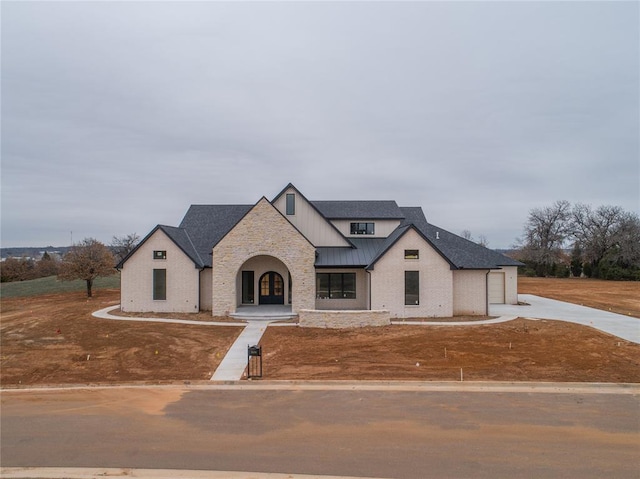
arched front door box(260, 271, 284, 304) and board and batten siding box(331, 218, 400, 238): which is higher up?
board and batten siding box(331, 218, 400, 238)

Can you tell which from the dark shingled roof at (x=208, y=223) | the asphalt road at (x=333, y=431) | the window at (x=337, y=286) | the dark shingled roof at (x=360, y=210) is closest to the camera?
the asphalt road at (x=333, y=431)

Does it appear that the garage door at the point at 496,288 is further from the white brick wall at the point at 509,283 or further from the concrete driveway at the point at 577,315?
the concrete driveway at the point at 577,315

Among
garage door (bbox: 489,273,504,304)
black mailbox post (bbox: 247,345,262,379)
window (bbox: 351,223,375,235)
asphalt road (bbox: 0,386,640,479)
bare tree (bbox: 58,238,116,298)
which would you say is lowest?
asphalt road (bbox: 0,386,640,479)

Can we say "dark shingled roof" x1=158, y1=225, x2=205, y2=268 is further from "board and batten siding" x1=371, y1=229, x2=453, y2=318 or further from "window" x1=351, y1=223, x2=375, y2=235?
"board and batten siding" x1=371, y1=229, x2=453, y2=318

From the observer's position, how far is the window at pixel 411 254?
2230 cm

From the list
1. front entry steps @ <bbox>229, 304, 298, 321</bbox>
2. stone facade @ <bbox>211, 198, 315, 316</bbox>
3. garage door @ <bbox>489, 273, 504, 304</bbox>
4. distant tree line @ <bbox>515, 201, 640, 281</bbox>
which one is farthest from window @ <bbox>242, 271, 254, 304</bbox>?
distant tree line @ <bbox>515, 201, 640, 281</bbox>

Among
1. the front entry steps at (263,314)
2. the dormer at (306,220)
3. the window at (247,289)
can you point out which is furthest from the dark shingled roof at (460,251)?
the window at (247,289)

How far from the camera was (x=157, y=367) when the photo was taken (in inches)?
541

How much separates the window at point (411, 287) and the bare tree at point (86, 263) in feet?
83.9

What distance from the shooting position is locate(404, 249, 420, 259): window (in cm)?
2230

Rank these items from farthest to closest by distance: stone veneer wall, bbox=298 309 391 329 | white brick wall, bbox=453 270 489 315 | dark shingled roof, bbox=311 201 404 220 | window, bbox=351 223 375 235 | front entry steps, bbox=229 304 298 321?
1. window, bbox=351 223 375 235
2. dark shingled roof, bbox=311 201 404 220
3. white brick wall, bbox=453 270 489 315
4. front entry steps, bbox=229 304 298 321
5. stone veneer wall, bbox=298 309 391 329

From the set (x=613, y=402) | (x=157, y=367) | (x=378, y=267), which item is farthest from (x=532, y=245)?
(x=157, y=367)

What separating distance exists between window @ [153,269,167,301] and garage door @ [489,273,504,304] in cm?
2279

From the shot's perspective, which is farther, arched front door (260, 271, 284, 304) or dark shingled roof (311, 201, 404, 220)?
dark shingled roof (311, 201, 404, 220)
